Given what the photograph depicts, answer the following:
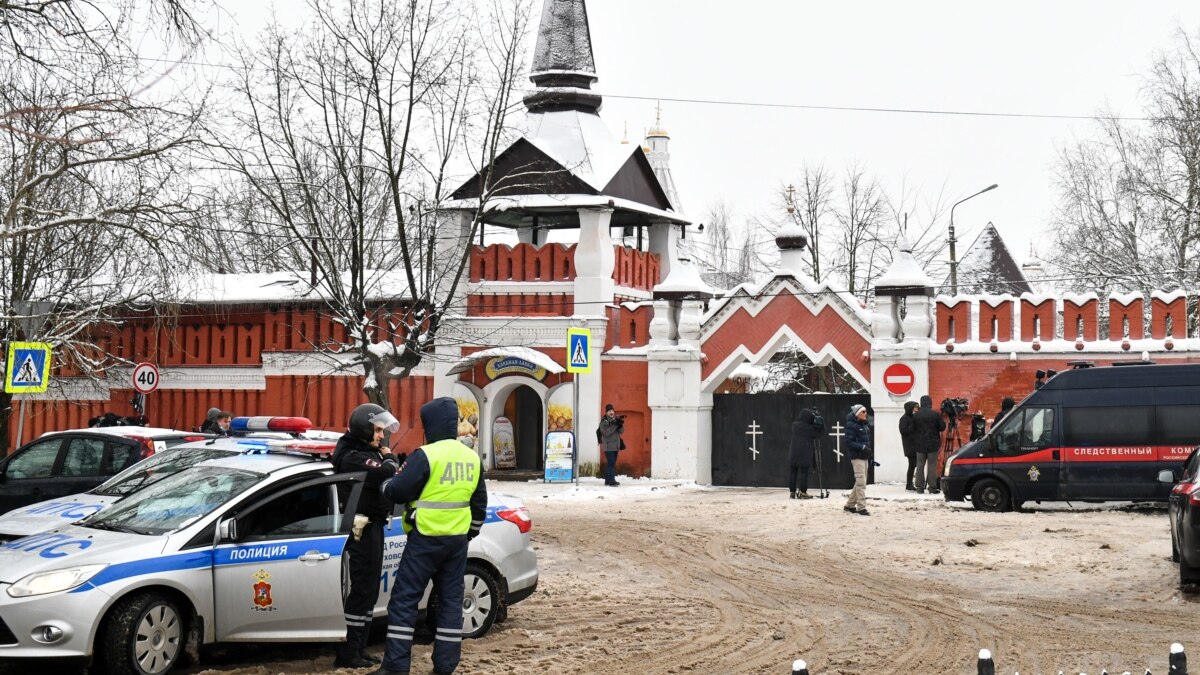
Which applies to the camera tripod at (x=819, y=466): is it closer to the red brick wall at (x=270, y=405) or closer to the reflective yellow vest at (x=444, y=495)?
the red brick wall at (x=270, y=405)

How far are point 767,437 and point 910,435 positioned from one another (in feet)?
15.4

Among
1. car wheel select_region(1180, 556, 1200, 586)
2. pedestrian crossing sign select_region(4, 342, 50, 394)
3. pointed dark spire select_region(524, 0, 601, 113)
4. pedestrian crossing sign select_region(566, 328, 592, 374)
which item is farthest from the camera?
pointed dark spire select_region(524, 0, 601, 113)

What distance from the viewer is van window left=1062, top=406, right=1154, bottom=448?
2083 cm

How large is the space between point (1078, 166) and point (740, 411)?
Answer: 21.0 m

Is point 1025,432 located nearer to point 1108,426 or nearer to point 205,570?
point 1108,426

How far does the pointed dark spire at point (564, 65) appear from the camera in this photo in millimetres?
31844

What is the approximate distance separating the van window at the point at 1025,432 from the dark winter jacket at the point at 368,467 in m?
13.5

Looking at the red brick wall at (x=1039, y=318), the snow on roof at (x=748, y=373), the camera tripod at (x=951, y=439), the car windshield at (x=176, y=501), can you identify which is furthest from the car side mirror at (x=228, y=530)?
the snow on roof at (x=748, y=373)

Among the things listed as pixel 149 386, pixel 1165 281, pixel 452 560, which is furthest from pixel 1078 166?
pixel 452 560

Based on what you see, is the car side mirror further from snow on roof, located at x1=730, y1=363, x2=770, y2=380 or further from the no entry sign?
snow on roof, located at x1=730, y1=363, x2=770, y2=380

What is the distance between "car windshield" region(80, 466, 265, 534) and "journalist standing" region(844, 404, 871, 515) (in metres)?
12.1

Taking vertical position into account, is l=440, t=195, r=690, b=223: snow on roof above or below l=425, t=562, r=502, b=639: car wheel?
above

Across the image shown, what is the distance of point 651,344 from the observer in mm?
29094

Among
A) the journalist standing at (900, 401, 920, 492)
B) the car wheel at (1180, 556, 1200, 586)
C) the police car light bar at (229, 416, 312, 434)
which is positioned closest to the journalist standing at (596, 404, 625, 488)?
the journalist standing at (900, 401, 920, 492)
